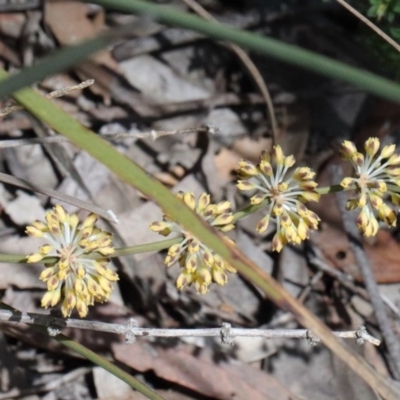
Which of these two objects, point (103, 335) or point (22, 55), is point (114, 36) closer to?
point (103, 335)

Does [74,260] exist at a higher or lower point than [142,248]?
lower

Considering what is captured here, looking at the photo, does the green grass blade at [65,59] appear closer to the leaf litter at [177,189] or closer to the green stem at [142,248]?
the green stem at [142,248]

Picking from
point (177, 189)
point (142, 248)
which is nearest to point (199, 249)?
point (142, 248)

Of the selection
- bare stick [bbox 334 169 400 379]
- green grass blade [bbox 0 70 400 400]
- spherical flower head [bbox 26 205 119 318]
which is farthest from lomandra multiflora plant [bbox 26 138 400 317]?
bare stick [bbox 334 169 400 379]

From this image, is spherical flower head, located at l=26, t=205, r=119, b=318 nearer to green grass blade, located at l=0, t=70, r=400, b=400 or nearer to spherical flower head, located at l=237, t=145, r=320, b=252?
spherical flower head, located at l=237, t=145, r=320, b=252

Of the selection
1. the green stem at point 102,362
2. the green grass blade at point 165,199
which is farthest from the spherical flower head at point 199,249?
the green grass blade at point 165,199

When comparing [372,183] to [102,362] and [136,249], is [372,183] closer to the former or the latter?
[136,249]
